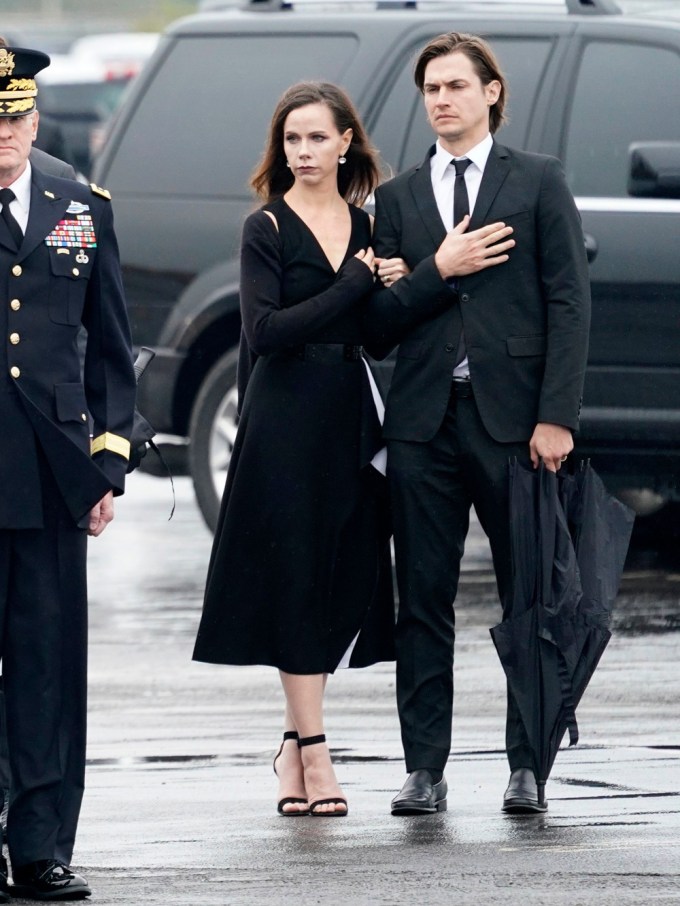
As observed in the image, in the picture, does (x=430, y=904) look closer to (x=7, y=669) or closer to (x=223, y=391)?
(x=7, y=669)

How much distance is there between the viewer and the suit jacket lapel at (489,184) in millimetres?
6157

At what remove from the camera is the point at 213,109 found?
33.5 feet

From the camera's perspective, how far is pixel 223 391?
10.2 metres

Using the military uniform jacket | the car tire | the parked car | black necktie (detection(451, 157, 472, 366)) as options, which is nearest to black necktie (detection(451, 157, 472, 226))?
black necktie (detection(451, 157, 472, 366))

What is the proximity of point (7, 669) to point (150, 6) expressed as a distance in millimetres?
64915

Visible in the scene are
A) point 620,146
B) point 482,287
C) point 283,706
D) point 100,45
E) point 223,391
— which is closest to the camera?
point 482,287

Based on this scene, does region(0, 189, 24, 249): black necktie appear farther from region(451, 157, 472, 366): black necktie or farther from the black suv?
the black suv

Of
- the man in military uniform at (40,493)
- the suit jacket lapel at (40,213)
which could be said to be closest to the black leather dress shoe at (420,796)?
the man in military uniform at (40,493)

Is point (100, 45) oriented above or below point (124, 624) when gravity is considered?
below

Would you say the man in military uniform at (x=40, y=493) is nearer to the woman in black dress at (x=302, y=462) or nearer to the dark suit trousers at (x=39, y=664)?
the dark suit trousers at (x=39, y=664)

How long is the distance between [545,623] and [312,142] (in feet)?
4.38

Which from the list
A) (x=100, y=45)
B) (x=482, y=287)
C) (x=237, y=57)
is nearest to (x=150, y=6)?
(x=100, y=45)

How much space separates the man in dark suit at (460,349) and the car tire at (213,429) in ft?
13.1

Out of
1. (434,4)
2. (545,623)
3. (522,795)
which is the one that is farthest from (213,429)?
(522,795)
